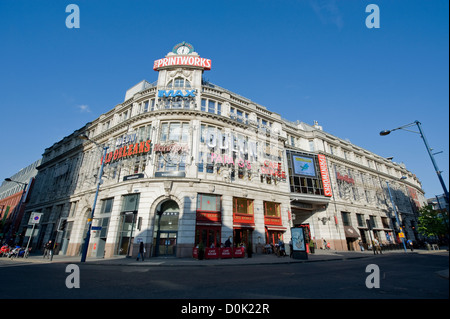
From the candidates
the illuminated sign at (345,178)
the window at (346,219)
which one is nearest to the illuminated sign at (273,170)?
the illuminated sign at (345,178)

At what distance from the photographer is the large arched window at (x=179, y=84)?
92.3ft

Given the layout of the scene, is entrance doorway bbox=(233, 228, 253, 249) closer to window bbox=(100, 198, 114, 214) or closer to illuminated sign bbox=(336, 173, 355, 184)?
window bbox=(100, 198, 114, 214)

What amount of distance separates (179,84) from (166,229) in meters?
19.1

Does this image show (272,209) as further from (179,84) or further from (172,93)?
(179,84)

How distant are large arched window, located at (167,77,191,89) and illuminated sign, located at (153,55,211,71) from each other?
214cm

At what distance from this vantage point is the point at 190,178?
75.4ft

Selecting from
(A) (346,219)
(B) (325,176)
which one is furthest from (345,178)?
(A) (346,219)

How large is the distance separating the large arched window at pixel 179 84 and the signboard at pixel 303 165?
20027mm

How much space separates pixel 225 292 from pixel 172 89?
26.0m

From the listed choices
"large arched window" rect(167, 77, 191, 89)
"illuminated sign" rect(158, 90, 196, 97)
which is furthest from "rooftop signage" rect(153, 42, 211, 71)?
"illuminated sign" rect(158, 90, 196, 97)

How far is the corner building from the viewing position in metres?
22.6

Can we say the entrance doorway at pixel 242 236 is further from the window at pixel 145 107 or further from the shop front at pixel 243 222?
the window at pixel 145 107

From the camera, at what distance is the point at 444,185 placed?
11875 millimetres
